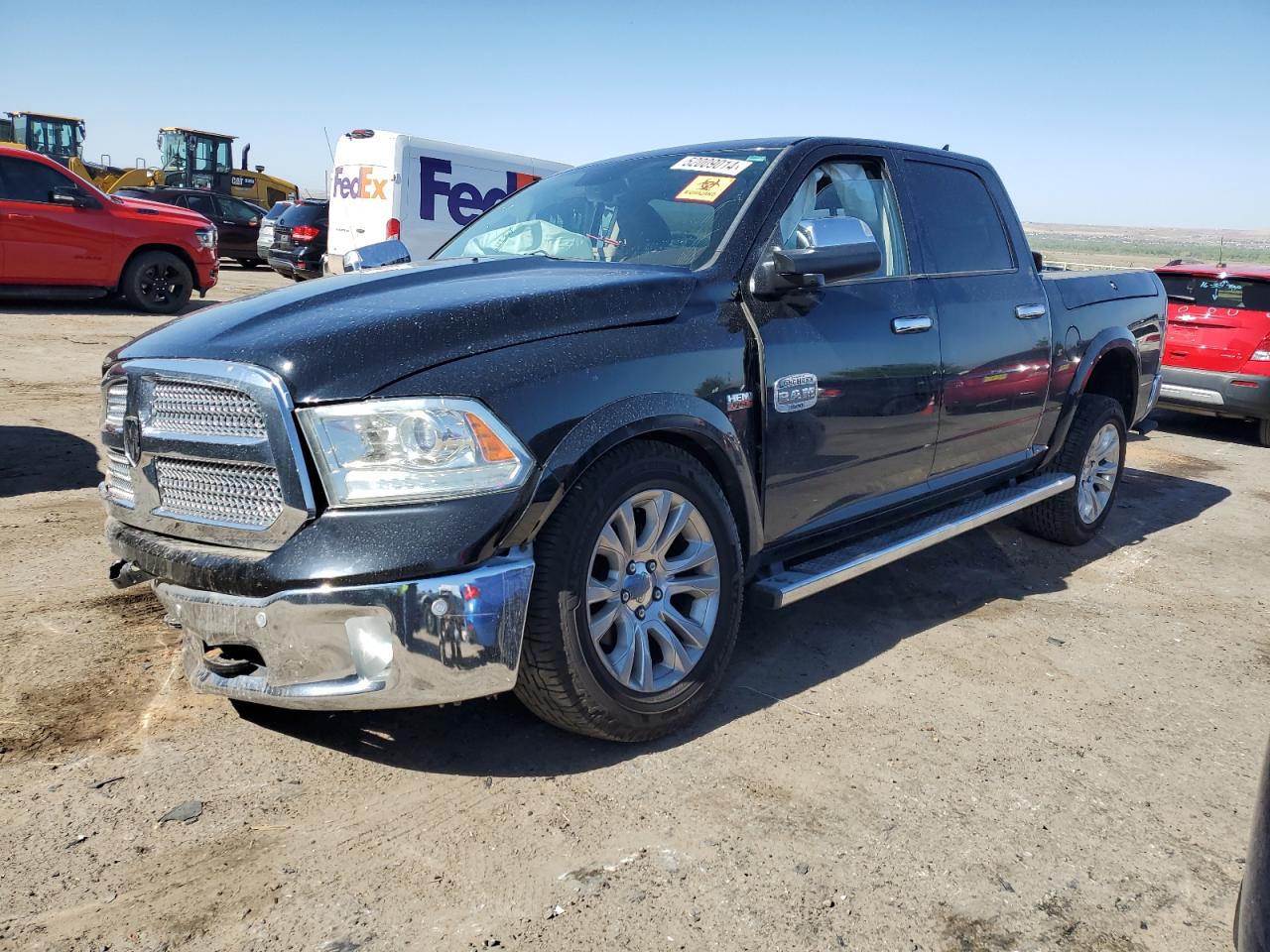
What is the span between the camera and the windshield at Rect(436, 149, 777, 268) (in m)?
3.55

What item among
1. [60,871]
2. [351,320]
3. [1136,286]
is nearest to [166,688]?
[60,871]

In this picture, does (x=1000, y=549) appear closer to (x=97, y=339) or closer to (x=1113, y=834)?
(x=1113, y=834)

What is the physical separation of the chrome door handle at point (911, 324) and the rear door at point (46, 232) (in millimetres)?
11146

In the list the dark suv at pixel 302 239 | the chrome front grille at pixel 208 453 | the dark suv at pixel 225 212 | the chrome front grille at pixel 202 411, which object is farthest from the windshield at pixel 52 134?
the chrome front grille at pixel 202 411

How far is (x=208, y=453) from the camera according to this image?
266cm

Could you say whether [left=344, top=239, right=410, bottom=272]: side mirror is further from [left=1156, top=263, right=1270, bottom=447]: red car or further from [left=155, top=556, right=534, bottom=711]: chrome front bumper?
[left=1156, top=263, right=1270, bottom=447]: red car

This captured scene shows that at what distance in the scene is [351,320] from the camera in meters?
2.73

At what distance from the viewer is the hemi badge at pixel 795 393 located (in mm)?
3354

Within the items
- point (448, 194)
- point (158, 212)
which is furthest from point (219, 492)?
point (158, 212)

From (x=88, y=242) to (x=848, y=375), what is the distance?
451 inches

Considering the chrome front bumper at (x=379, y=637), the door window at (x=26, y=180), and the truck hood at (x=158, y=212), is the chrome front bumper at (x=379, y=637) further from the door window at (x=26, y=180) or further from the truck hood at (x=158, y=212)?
the truck hood at (x=158, y=212)

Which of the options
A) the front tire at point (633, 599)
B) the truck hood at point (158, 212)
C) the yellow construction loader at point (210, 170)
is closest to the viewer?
the front tire at point (633, 599)

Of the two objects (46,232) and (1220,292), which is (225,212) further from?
(1220,292)

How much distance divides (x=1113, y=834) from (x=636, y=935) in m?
1.38
